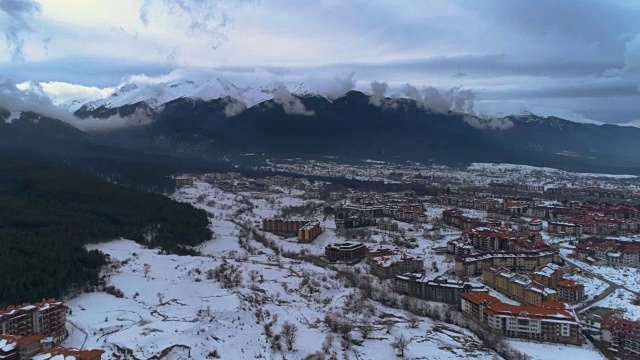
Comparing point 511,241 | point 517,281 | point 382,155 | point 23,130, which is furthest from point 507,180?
point 23,130

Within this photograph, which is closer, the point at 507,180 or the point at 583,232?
the point at 583,232

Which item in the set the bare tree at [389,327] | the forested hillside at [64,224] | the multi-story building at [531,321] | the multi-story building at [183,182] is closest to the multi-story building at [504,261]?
the multi-story building at [531,321]

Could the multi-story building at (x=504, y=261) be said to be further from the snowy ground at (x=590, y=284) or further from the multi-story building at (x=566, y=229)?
the multi-story building at (x=566, y=229)

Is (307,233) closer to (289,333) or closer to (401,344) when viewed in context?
(289,333)

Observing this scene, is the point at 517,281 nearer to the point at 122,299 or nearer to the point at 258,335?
the point at 258,335

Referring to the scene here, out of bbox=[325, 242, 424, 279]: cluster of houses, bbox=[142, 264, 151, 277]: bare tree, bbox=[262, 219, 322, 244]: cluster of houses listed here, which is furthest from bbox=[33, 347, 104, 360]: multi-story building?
bbox=[262, 219, 322, 244]: cluster of houses

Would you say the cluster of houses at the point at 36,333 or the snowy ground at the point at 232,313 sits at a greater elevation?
the cluster of houses at the point at 36,333

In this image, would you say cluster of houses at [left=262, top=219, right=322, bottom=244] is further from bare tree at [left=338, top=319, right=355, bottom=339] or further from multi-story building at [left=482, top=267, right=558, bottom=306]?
bare tree at [left=338, top=319, right=355, bottom=339]

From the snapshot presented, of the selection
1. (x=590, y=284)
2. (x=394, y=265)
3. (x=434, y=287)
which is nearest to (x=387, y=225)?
(x=394, y=265)
